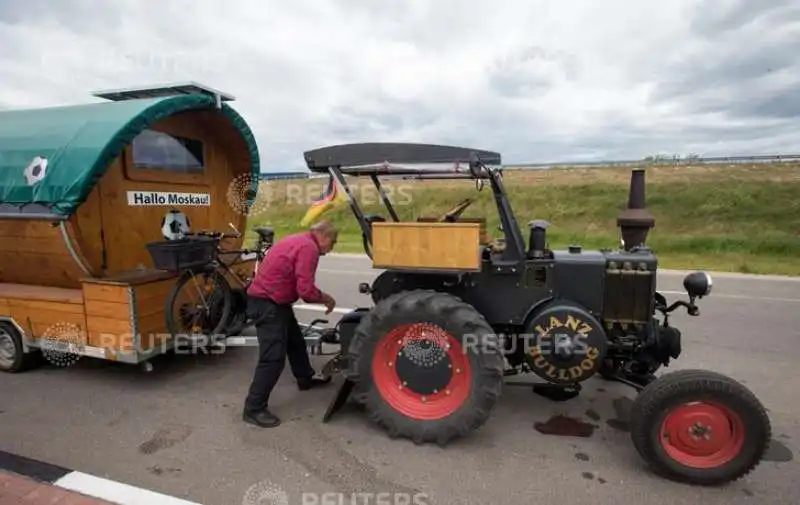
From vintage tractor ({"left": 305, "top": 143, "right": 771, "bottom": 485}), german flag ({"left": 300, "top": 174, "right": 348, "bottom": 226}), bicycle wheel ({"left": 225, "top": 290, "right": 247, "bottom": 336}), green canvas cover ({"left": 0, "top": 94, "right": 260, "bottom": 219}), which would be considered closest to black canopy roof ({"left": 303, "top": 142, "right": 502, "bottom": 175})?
vintage tractor ({"left": 305, "top": 143, "right": 771, "bottom": 485})

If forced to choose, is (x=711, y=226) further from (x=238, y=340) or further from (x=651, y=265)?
(x=238, y=340)

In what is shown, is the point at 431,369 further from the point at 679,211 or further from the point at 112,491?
the point at 679,211

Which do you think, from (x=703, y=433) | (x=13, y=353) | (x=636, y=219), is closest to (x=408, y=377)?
(x=703, y=433)

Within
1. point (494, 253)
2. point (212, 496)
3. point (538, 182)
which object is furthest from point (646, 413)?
point (538, 182)

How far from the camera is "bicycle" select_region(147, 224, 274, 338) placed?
4.33 m

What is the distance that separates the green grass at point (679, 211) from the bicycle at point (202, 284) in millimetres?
6469

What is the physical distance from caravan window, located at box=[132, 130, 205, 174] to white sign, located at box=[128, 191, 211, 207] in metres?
0.26

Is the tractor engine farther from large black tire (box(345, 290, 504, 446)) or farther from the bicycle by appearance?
the bicycle

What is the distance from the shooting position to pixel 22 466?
3.14 meters

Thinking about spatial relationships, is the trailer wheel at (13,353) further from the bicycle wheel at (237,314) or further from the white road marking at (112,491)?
the white road marking at (112,491)

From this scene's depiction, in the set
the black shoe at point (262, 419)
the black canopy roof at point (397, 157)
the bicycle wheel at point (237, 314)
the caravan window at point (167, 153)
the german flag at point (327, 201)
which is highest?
the caravan window at point (167, 153)

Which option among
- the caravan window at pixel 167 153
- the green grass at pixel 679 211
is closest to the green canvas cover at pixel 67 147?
the caravan window at pixel 167 153

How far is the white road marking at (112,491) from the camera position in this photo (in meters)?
2.78

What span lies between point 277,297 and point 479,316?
1.55 metres
